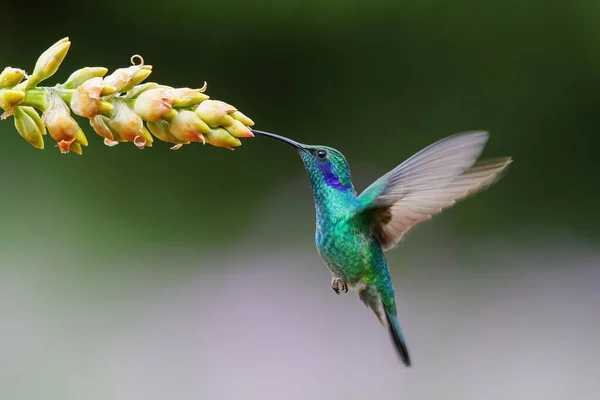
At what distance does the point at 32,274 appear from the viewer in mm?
4484

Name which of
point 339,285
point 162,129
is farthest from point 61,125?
point 339,285

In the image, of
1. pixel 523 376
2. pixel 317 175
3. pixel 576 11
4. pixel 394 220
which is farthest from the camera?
pixel 576 11

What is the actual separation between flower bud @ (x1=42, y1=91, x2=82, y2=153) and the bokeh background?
10.3ft

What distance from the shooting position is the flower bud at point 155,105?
1085mm

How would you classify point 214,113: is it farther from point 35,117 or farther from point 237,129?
point 35,117

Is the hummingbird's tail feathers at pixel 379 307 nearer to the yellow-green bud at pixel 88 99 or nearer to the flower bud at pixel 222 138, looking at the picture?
the flower bud at pixel 222 138

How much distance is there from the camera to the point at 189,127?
1.09 m

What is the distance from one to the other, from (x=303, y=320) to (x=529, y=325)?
128 cm

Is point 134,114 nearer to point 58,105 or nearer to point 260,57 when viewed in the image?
point 58,105

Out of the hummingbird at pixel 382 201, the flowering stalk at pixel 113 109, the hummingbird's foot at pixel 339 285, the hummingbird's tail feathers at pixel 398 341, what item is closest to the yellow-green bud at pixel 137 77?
the flowering stalk at pixel 113 109

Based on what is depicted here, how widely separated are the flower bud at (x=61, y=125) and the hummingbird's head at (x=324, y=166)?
450 millimetres

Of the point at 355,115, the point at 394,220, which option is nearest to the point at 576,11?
the point at 355,115

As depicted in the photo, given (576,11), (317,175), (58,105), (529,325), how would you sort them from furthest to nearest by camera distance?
(576,11), (529,325), (317,175), (58,105)

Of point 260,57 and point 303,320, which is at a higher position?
point 260,57
